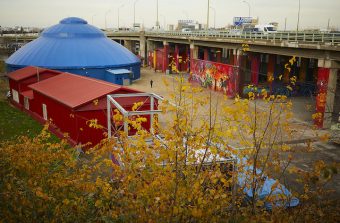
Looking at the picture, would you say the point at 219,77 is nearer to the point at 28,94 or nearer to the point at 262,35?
the point at 262,35

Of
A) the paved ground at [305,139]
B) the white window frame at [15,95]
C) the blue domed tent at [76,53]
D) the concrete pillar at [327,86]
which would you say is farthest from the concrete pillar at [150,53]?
the concrete pillar at [327,86]

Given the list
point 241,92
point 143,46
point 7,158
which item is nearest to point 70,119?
A: point 7,158

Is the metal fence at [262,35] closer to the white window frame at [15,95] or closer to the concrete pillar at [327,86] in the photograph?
the concrete pillar at [327,86]

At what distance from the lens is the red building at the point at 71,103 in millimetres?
25250

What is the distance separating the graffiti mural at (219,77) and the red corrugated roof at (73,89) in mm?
17668

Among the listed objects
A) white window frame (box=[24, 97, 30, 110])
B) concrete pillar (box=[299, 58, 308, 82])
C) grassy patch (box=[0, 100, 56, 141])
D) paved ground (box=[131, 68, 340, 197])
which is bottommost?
paved ground (box=[131, 68, 340, 197])

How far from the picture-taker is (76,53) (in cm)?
6050

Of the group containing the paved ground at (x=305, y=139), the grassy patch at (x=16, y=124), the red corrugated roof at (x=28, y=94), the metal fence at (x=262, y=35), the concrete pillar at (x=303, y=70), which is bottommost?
the paved ground at (x=305, y=139)

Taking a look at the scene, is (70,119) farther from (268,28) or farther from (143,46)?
(143,46)

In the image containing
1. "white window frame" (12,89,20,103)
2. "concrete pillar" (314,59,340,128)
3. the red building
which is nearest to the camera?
the red building

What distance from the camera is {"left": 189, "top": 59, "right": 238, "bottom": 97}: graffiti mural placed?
46812mm

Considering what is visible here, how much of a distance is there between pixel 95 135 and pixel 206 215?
63.2 ft

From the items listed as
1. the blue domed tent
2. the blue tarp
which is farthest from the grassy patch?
the blue domed tent

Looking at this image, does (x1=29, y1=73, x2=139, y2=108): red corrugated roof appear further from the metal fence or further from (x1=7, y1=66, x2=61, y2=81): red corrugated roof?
the metal fence
